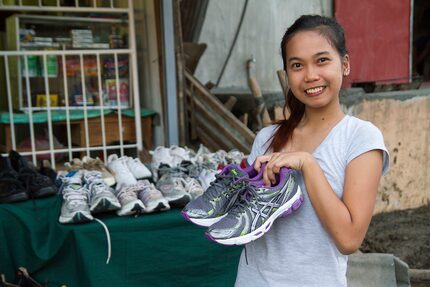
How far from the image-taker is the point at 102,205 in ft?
7.67

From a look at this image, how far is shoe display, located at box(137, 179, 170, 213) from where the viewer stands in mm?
2416

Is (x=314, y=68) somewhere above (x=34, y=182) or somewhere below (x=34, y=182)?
above

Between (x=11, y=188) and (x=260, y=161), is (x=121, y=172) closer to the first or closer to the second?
(x=11, y=188)

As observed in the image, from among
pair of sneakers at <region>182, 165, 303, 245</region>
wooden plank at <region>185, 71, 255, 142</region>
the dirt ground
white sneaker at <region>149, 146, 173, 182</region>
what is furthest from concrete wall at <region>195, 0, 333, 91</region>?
pair of sneakers at <region>182, 165, 303, 245</region>

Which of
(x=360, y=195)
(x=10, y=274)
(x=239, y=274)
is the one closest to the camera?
(x=360, y=195)

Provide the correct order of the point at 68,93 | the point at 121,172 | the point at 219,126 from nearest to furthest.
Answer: the point at 121,172, the point at 68,93, the point at 219,126

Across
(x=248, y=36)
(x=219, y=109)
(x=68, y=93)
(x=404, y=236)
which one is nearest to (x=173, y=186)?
(x=68, y=93)

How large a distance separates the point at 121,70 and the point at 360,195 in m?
3.37

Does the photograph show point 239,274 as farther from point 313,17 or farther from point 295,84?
point 313,17

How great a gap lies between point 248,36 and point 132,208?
517cm

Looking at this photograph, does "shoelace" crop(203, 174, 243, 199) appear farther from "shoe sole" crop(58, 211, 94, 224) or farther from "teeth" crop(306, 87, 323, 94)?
"shoe sole" crop(58, 211, 94, 224)

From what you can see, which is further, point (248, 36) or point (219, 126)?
point (248, 36)

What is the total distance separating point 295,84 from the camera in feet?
4.14

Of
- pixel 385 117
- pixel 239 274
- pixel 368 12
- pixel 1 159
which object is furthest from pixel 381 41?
pixel 239 274
